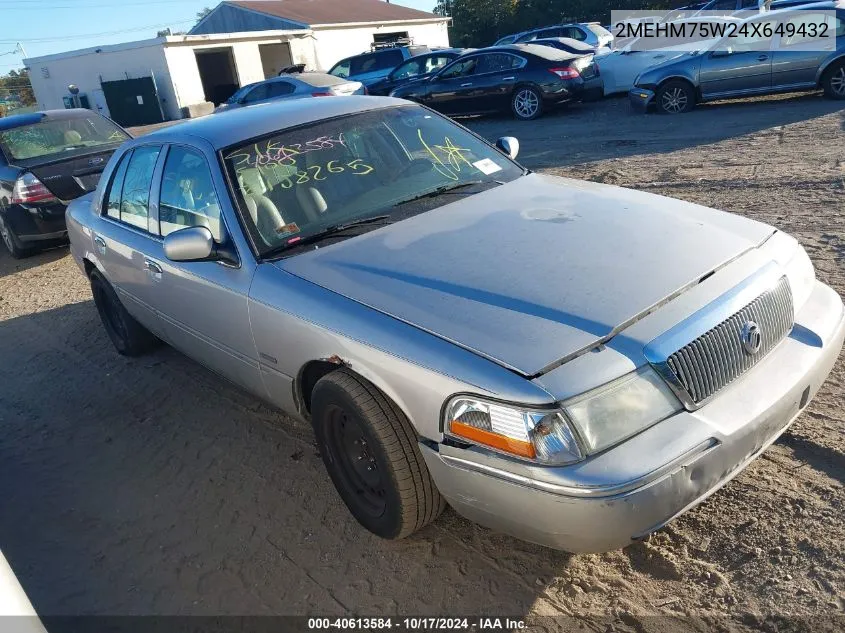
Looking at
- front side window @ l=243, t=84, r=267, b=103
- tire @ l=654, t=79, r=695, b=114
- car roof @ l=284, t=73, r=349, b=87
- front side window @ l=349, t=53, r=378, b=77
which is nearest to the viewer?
tire @ l=654, t=79, r=695, b=114

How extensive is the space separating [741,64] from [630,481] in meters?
10.8

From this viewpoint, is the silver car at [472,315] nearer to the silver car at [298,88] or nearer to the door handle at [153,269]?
the door handle at [153,269]

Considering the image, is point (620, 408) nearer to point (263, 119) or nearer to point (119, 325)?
point (263, 119)

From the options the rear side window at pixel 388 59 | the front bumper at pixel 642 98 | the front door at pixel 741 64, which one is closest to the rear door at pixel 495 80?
the front bumper at pixel 642 98

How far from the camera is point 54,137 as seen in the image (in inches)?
345

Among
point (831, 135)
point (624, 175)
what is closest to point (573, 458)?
point (624, 175)

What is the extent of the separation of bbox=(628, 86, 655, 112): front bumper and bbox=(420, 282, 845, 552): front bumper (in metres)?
10.1

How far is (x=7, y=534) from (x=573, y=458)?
9.66 feet

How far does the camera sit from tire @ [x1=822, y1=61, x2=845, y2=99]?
10.4 meters

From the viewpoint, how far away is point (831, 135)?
8.55 metres

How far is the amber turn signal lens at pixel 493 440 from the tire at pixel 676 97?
35.4ft

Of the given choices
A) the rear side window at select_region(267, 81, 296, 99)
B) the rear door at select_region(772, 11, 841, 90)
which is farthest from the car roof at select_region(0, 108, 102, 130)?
the rear door at select_region(772, 11, 841, 90)

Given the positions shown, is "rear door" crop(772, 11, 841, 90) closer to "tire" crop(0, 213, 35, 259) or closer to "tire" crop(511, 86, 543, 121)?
"tire" crop(511, 86, 543, 121)

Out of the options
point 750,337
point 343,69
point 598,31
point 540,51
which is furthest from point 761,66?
point 343,69
